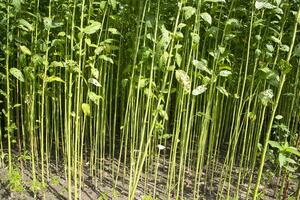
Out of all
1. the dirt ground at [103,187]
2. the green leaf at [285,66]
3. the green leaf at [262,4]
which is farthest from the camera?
the dirt ground at [103,187]

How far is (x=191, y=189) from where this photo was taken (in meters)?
3.39

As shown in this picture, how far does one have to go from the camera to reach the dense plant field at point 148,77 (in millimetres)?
2438

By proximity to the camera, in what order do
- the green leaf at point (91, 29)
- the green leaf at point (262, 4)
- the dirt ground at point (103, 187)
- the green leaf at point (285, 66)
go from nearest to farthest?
the green leaf at point (285, 66) → the green leaf at point (262, 4) → the green leaf at point (91, 29) → the dirt ground at point (103, 187)

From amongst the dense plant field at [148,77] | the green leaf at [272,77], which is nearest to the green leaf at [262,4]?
the dense plant field at [148,77]

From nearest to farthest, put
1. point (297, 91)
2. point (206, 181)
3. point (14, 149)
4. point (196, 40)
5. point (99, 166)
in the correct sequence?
1. point (196, 40)
2. point (297, 91)
3. point (206, 181)
4. point (99, 166)
5. point (14, 149)

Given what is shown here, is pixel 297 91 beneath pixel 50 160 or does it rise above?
above

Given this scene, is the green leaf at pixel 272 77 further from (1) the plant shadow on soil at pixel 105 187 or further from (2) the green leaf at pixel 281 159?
(1) the plant shadow on soil at pixel 105 187

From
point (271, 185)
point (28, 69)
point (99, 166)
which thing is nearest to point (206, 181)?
point (271, 185)

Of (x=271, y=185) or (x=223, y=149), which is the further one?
(x=223, y=149)

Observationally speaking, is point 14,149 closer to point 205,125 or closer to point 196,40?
point 205,125

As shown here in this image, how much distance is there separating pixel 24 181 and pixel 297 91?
236cm

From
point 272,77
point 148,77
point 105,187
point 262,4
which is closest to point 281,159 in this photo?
point 272,77

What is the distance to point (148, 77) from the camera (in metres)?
3.07

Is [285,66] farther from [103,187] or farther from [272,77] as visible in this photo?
[103,187]
